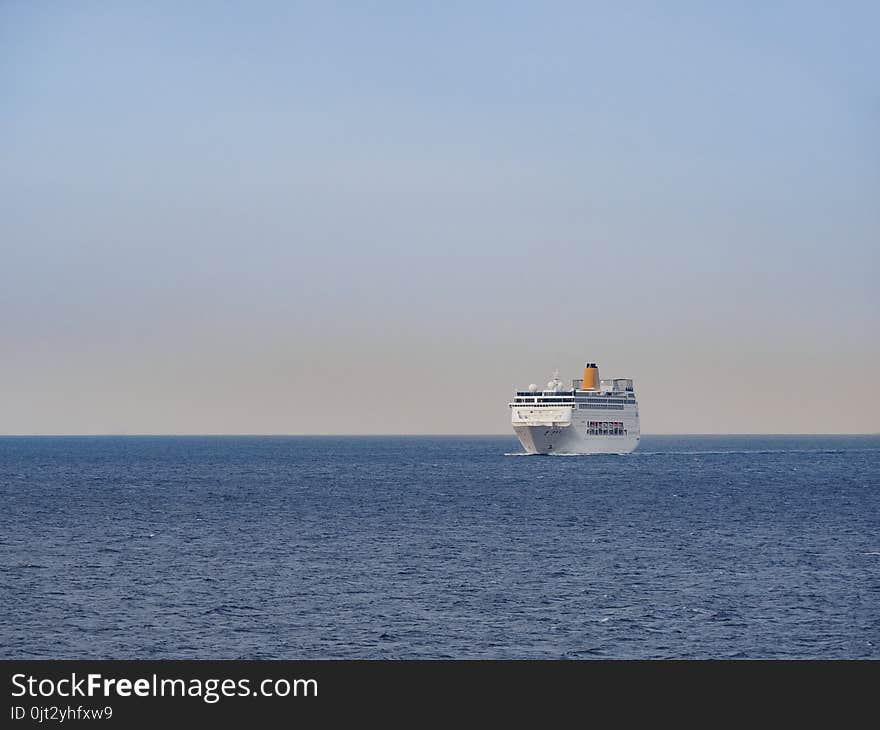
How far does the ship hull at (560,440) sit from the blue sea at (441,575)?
200 ft

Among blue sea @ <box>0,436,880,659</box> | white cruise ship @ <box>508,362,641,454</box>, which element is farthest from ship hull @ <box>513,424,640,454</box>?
blue sea @ <box>0,436,880,659</box>

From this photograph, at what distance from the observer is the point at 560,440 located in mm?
163000

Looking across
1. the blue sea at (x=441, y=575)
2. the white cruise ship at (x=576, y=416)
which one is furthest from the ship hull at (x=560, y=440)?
the blue sea at (x=441, y=575)

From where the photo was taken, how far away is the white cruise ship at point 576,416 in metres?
160

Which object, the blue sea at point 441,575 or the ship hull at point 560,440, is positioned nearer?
the blue sea at point 441,575

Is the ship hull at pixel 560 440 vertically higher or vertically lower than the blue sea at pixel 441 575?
higher

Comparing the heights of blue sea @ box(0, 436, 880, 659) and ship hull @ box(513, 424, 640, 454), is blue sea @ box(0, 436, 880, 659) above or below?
below

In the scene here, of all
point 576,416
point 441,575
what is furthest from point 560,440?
point 441,575

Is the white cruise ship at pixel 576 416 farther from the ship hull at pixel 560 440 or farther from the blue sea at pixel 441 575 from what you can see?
the blue sea at pixel 441 575

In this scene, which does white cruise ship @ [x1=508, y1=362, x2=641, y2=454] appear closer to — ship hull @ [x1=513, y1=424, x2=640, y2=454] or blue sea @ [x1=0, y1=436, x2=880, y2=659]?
ship hull @ [x1=513, y1=424, x2=640, y2=454]

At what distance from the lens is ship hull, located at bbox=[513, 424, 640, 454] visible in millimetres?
161750
